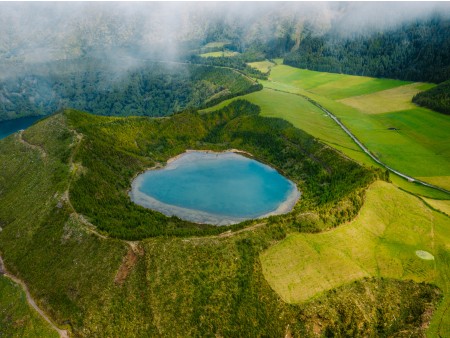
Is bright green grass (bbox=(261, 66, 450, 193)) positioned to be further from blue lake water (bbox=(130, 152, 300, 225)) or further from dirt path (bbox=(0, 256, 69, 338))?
dirt path (bbox=(0, 256, 69, 338))

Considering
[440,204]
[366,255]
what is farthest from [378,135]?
[366,255]

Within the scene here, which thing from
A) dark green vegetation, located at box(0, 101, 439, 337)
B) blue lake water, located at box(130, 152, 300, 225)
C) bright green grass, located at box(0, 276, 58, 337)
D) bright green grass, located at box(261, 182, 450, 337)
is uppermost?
bright green grass, located at box(261, 182, 450, 337)

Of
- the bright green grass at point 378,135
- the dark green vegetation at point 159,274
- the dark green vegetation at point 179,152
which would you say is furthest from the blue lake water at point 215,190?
the bright green grass at point 378,135

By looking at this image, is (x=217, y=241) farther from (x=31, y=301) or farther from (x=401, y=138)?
(x=401, y=138)

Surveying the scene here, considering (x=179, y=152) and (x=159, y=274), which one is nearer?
(x=159, y=274)

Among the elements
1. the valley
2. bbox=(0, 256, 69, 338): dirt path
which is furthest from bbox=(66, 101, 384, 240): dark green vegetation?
bbox=(0, 256, 69, 338): dirt path
